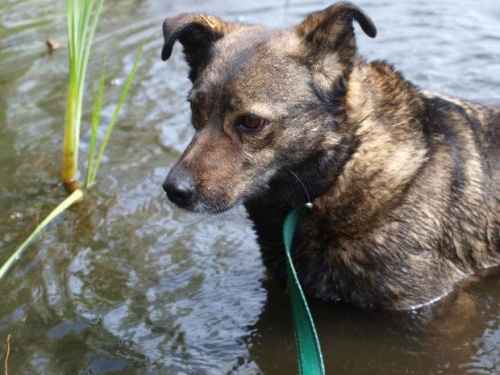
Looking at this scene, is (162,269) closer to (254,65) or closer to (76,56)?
(76,56)

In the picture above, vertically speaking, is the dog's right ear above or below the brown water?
above

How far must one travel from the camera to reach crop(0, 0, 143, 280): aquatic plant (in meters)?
5.12

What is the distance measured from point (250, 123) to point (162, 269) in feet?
5.42

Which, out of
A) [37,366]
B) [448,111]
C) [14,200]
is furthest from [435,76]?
Result: [37,366]

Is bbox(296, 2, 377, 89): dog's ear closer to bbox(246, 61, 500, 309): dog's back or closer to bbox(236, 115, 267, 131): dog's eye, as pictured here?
bbox(246, 61, 500, 309): dog's back

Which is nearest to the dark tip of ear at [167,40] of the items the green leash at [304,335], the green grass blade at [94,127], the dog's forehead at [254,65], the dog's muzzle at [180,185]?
the dog's forehead at [254,65]

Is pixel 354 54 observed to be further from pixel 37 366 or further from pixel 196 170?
pixel 37 366

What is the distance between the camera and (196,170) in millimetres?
3543

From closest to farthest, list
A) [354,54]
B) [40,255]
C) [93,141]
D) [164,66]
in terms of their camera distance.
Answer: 1. [354,54]
2. [40,255]
3. [93,141]
4. [164,66]

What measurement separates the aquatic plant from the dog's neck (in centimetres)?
174

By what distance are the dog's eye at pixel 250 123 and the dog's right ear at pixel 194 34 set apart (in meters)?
0.50

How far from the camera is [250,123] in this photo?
362 centimetres

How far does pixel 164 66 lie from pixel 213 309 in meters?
3.83

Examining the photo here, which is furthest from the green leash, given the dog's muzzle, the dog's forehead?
the dog's forehead
